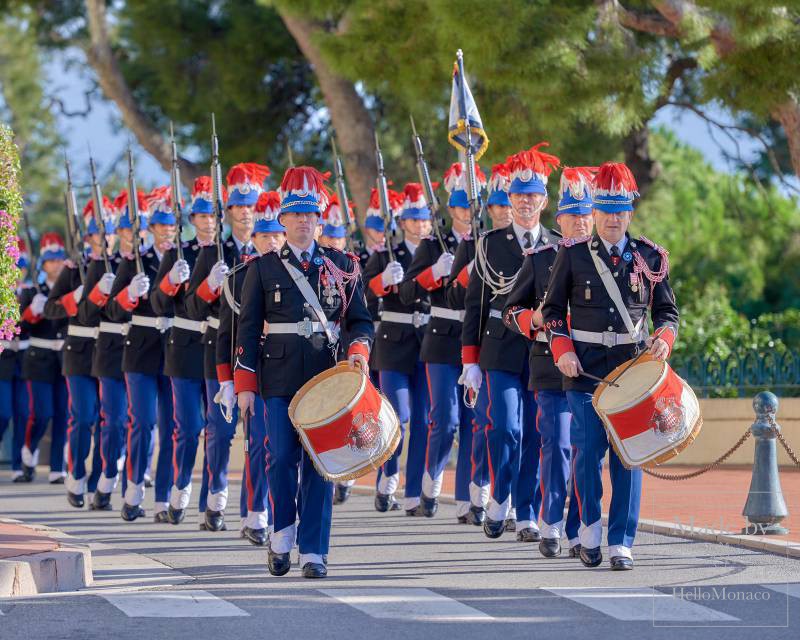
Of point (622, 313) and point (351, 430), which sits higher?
point (622, 313)

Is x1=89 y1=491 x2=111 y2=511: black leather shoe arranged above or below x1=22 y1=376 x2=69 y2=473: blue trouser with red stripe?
below

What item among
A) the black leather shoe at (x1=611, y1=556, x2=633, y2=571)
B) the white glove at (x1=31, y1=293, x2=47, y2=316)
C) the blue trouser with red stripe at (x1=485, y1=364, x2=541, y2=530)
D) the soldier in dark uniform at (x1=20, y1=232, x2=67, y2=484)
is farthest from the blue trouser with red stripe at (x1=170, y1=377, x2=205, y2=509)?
the soldier in dark uniform at (x1=20, y1=232, x2=67, y2=484)

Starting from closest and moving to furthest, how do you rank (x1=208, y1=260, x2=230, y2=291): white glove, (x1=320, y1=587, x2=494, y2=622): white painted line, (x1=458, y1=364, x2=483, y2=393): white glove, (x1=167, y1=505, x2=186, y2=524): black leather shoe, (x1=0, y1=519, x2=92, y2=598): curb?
(x1=320, y1=587, x2=494, y2=622): white painted line → (x1=0, y1=519, x2=92, y2=598): curb → (x1=458, y1=364, x2=483, y2=393): white glove → (x1=208, y1=260, x2=230, y2=291): white glove → (x1=167, y1=505, x2=186, y2=524): black leather shoe

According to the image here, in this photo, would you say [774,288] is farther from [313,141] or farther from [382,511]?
[382,511]

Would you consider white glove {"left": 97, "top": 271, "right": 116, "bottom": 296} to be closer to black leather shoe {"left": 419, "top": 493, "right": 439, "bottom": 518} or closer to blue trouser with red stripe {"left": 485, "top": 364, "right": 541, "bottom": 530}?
black leather shoe {"left": 419, "top": 493, "right": 439, "bottom": 518}

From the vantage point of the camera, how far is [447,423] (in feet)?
42.0

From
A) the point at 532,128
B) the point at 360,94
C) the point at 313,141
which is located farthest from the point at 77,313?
the point at 313,141

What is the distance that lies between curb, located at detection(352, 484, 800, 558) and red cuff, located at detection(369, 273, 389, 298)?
98.2 inches

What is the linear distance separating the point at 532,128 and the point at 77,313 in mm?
5129

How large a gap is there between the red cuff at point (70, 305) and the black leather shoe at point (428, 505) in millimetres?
3611

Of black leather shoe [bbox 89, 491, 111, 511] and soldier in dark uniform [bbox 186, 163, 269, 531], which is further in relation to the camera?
black leather shoe [bbox 89, 491, 111, 511]

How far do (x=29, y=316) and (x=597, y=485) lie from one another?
9191mm

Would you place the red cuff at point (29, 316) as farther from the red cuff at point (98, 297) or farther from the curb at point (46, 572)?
the curb at point (46, 572)

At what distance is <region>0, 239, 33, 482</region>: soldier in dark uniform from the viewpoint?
18.0 m
